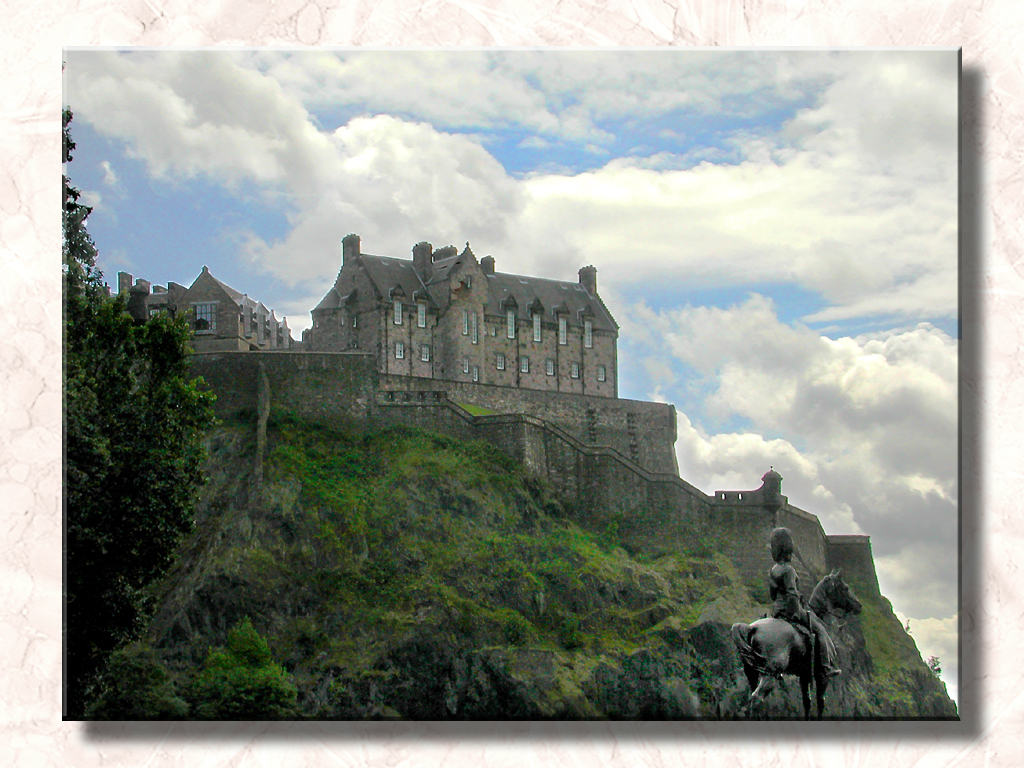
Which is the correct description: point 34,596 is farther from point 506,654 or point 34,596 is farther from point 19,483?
point 506,654

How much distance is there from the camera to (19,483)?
1164 centimetres

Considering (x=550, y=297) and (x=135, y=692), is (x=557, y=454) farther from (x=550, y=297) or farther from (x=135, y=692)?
(x=135, y=692)

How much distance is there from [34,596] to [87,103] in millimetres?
5381

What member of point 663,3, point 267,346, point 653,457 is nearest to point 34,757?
point 663,3

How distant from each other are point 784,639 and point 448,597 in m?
12.4

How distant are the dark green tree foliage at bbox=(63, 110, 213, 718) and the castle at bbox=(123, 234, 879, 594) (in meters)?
3.95

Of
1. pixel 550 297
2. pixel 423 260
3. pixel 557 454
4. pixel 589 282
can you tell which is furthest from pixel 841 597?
pixel 589 282

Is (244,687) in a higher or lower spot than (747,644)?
lower

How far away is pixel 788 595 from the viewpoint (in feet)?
33.4

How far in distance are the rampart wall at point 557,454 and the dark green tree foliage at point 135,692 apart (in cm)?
1045

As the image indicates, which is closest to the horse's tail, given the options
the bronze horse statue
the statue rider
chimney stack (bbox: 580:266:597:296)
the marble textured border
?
the bronze horse statue

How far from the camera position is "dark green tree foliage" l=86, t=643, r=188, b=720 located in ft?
40.8

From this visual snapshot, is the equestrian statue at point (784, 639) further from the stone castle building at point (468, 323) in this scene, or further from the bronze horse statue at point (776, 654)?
the stone castle building at point (468, 323)

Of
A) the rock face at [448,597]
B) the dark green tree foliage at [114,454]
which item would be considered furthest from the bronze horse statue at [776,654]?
the rock face at [448,597]
